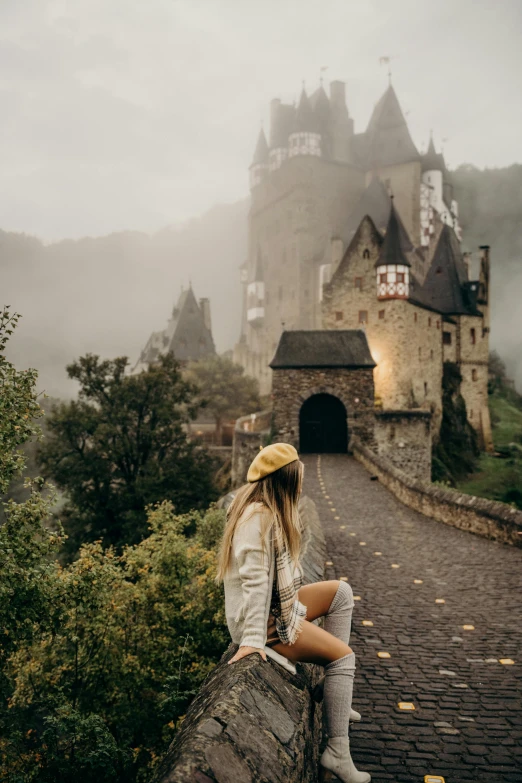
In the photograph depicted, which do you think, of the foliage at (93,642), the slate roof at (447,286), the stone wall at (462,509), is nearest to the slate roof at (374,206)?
the slate roof at (447,286)

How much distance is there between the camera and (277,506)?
3.40 meters

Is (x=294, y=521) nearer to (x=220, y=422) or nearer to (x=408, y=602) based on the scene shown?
(x=408, y=602)

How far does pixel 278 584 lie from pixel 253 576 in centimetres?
25

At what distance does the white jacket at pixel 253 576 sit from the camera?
10.5 ft

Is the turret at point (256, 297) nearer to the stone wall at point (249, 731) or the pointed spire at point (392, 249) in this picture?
the pointed spire at point (392, 249)

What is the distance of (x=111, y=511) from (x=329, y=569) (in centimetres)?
1887

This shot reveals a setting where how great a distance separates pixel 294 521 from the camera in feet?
11.2

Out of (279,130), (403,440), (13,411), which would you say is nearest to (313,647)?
(13,411)

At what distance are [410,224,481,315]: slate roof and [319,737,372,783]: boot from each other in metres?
40.5

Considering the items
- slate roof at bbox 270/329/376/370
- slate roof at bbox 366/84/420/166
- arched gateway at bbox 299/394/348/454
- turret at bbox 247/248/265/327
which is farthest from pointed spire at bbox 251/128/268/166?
arched gateway at bbox 299/394/348/454

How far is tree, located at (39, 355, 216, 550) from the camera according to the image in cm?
2545

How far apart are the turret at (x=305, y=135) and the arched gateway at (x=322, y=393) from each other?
175ft

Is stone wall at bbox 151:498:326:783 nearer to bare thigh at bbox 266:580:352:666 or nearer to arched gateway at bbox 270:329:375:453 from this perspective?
bare thigh at bbox 266:580:352:666

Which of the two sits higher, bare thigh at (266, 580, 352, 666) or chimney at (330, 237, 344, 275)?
chimney at (330, 237, 344, 275)
